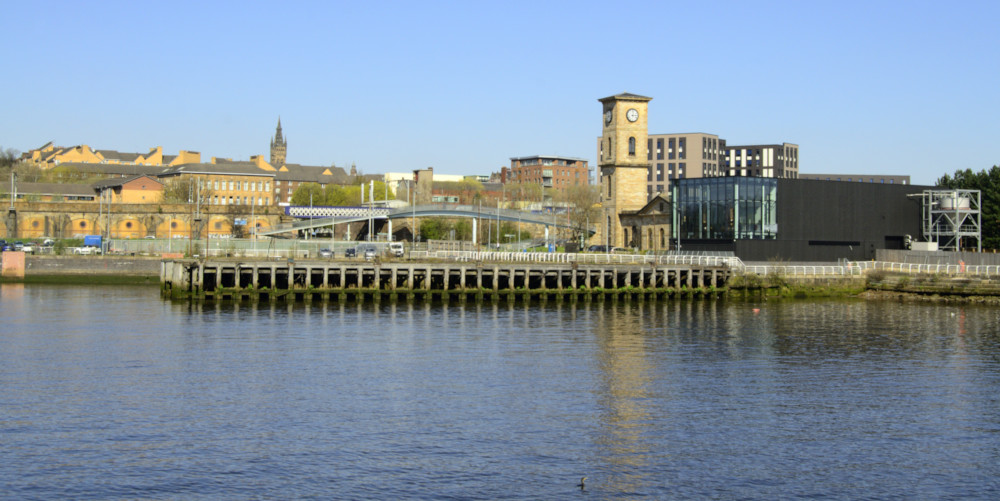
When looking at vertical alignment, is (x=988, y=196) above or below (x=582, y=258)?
above

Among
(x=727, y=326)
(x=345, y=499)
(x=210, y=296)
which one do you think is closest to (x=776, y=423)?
(x=345, y=499)

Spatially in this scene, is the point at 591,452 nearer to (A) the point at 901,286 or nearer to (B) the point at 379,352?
(B) the point at 379,352

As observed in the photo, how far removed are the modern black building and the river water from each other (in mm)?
29988

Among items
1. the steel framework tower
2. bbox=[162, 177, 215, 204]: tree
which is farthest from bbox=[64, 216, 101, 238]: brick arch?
the steel framework tower

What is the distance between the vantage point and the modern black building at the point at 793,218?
8488cm

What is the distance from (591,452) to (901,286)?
56.3 metres

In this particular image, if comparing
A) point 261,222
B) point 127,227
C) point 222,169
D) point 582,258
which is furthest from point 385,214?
point 222,169

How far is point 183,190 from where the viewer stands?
520 ft

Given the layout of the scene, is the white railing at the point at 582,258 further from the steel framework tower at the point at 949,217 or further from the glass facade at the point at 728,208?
the steel framework tower at the point at 949,217

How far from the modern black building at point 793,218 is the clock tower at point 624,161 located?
1319 centimetres

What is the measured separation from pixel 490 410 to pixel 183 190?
5407 inches

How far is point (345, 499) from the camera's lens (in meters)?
23.4

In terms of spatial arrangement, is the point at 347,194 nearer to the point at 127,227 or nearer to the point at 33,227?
the point at 127,227

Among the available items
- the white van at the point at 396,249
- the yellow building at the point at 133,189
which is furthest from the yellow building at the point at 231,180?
the white van at the point at 396,249
